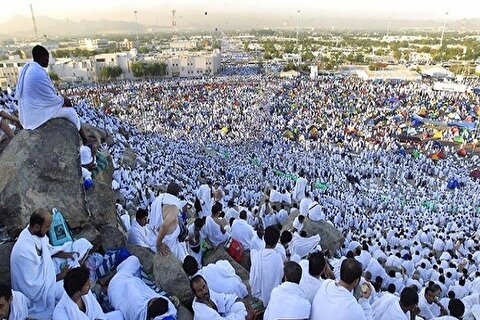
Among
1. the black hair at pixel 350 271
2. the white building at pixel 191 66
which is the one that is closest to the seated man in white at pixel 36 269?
the black hair at pixel 350 271

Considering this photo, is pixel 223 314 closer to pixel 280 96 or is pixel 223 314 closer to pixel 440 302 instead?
pixel 440 302

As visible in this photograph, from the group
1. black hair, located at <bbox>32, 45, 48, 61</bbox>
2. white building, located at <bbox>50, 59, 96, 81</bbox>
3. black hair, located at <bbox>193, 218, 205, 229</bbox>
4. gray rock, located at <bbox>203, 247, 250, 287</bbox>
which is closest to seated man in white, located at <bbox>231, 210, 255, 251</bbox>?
gray rock, located at <bbox>203, 247, 250, 287</bbox>

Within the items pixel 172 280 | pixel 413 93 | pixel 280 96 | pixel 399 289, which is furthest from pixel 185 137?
pixel 413 93

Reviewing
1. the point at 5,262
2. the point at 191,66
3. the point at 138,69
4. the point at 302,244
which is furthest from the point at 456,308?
the point at 191,66

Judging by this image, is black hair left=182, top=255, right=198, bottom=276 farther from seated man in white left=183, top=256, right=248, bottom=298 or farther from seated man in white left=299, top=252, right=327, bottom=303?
seated man in white left=299, top=252, right=327, bottom=303

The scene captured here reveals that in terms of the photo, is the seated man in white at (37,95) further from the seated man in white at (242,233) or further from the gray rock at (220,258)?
the seated man in white at (242,233)
